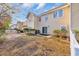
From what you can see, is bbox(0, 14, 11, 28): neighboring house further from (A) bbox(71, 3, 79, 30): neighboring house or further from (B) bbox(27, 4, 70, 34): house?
(A) bbox(71, 3, 79, 30): neighboring house

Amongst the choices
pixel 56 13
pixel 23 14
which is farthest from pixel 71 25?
pixel 23 14

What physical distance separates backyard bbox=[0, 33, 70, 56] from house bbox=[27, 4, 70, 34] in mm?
111

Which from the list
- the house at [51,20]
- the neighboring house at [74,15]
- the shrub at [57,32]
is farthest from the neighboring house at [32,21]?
Result: the neighboring house at [74,15]

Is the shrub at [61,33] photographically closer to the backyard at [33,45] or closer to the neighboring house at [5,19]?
the backyard at [33,45]

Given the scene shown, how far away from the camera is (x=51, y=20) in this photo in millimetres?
1918

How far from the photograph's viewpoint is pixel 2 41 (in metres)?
1.87

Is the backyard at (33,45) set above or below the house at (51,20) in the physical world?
below

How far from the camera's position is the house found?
73.8 inches

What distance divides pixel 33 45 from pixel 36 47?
44 mm

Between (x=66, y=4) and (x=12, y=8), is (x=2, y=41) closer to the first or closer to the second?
(x=12, y=8)

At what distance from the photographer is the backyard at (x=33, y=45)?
186 centimetres

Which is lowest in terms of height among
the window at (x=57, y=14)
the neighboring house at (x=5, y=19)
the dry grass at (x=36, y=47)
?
the dry grass at (x=36, y=47)

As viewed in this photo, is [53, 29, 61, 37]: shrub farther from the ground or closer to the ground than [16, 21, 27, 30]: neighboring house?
closer to the ground

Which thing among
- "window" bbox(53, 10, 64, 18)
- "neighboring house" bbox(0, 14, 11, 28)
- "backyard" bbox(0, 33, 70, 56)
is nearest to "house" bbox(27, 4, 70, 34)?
"window" bbox(53, 10, 64, 18)
